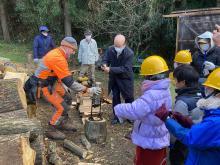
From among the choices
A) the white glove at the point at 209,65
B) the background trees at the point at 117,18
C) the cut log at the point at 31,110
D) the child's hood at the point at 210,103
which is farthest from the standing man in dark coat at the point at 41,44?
the child's hood at the point at 210,103

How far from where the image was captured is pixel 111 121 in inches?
305

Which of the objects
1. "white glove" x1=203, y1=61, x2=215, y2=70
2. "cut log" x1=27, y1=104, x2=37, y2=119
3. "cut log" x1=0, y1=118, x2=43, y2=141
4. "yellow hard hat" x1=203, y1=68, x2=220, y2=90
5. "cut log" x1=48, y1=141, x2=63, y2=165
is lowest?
"cut log" x1=48, y1=141, x2=63, y2=165

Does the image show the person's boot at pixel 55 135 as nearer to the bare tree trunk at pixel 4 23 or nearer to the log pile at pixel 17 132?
the log pile at pixel 17 132

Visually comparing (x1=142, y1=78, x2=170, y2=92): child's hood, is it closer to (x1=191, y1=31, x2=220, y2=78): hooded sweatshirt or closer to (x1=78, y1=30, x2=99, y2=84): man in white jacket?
(x1=191, y1=31, x2=220, y2=78): hooded sweatshirt

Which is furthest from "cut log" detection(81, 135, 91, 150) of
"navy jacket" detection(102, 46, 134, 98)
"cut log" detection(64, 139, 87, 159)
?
"navy jacket" detection(102, 46, 134, 98)

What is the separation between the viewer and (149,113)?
4.05m

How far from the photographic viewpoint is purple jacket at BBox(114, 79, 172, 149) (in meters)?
3.95

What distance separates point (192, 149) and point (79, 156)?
10.3 feet

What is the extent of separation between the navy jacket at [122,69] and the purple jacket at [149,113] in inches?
116

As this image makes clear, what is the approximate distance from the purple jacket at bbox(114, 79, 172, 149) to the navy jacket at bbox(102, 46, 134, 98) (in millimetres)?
2956

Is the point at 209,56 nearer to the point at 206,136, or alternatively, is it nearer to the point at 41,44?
the point at 206,136

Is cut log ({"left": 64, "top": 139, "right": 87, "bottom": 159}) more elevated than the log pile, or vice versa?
the log pile

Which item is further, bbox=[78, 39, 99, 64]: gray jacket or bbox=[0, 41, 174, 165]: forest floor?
bbox=[78, 39, 99, 64]: gray jacket

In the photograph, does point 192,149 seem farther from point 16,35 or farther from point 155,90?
point 16,35
